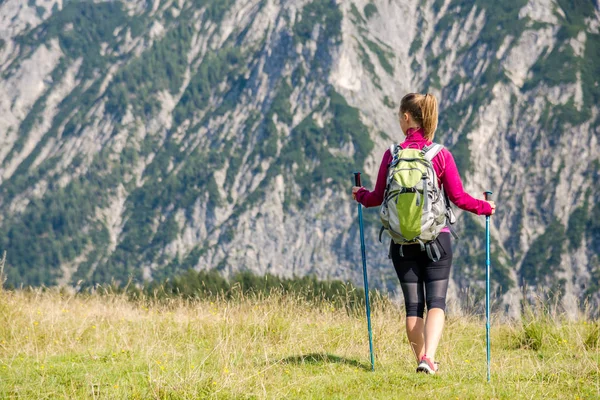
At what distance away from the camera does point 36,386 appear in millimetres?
8227

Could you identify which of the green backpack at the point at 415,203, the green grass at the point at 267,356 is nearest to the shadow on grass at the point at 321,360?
the green grass at the point at 267,356

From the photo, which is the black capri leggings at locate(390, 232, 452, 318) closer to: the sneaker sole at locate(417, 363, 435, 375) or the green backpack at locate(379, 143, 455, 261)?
the green backpack at locate(379, 143, 455, 261)

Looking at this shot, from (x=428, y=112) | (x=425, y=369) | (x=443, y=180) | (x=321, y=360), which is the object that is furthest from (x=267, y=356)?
(x=428, y=112)

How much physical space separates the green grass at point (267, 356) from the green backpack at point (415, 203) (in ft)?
5.05

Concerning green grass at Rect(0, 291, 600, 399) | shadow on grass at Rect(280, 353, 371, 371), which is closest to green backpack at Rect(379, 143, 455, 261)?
green grass at Rect(0, 291, 600, 399)

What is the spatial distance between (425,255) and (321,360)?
2.12 m

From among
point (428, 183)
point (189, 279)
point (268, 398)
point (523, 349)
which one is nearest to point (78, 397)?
point (268, 398)

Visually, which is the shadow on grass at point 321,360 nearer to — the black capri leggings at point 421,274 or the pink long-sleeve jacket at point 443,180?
the black capri leggings at point 421,274

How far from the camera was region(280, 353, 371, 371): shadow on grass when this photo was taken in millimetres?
9414

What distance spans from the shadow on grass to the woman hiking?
885mm

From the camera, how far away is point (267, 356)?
31.8ft

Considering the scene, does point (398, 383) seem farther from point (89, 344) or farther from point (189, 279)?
point (189, 279)

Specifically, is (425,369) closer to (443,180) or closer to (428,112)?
(443,180)

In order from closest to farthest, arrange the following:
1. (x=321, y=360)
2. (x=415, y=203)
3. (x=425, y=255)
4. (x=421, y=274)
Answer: (x=415, y=203)
(x=425, y=255)
(x=421, y=274)
(x=321, y=360)
